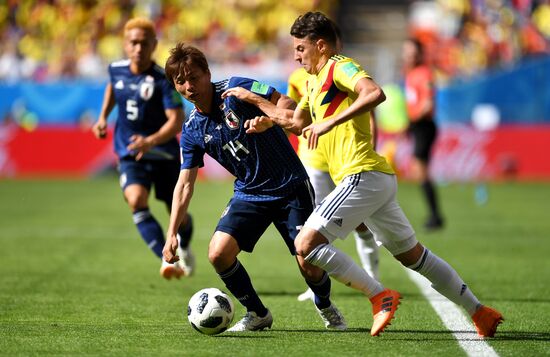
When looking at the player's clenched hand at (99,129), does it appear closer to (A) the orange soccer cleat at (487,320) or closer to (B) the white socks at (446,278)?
(B) the white socks at (446,278)

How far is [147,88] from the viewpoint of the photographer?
9.44 meters

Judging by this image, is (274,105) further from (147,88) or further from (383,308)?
(147,88)

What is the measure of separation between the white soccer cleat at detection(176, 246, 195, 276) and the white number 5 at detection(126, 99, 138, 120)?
4.70 feet

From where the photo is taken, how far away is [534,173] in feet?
77.4

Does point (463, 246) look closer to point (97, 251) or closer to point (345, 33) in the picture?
point (97, 251)

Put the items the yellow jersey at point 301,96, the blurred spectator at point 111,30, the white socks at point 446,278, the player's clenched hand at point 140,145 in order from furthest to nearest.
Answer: the blurred spectator at point 111,30 < the player's clenched hand at point 140,145 < the yellow jersey at point 301,96 < the white socks at point 446,278

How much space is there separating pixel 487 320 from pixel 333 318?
1079mm

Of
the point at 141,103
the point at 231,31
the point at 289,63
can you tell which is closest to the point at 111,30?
the point at 231,31

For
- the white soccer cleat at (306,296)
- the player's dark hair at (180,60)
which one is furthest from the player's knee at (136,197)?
the player's dark hair at (180,60)

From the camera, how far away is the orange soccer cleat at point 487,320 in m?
6.43

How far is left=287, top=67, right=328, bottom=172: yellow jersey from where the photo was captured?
8516 millimetres

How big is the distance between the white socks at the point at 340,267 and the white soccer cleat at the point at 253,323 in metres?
0.77

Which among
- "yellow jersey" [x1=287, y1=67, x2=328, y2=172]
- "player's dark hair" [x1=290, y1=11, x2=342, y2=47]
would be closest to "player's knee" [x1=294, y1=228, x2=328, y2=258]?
"player's dark hair" [x1=290, y1=11, x2=342, y2=47]

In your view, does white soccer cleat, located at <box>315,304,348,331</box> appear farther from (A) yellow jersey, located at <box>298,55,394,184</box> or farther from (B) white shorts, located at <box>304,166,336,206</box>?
(B) white shorts, located at <box>304,166,336,206</box>
